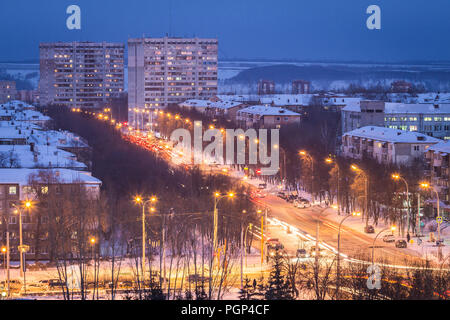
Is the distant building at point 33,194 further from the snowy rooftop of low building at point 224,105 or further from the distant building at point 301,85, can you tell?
the distant building at point 301,85

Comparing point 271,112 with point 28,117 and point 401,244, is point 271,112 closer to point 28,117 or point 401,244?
point 28,117

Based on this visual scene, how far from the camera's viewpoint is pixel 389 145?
2334cm

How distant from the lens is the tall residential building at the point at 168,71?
54.0m

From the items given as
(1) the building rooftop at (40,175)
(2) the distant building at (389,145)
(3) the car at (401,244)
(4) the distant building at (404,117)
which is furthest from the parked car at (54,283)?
(4) the distant building at (404,117)

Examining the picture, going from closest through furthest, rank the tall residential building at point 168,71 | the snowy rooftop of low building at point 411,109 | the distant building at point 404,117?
the distant building at point 404,117
the snowy rooftop of low building at point 411,109
the tall residential building at point 168,71

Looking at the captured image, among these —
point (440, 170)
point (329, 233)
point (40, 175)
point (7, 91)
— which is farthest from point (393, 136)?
point (7, 91)

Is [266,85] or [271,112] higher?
[266,85]

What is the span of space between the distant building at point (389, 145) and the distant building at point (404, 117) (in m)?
8.62

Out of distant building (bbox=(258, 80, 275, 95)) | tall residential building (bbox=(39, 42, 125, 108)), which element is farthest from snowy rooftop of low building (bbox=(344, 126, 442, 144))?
distant building (bbox=(258, 80, 275, 95))

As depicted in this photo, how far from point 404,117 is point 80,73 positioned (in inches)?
1438

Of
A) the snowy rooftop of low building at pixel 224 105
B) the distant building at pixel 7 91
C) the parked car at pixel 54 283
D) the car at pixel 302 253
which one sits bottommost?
the parked car at pixel 54 283

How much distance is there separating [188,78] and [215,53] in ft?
10.8

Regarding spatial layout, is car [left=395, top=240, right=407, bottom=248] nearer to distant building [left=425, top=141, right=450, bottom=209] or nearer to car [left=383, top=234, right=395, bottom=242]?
car [left=383, top=234, right=395, bottom=242]
